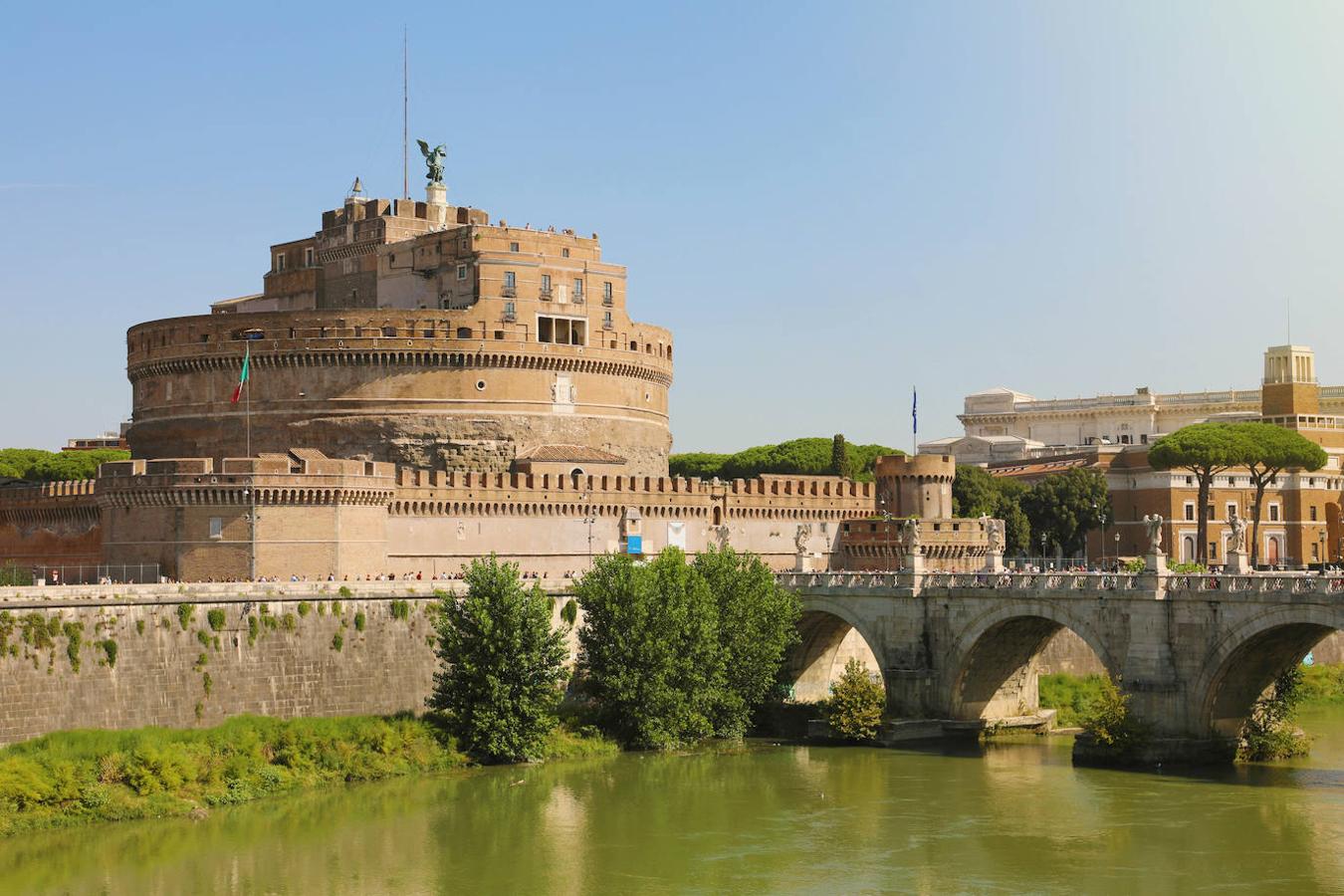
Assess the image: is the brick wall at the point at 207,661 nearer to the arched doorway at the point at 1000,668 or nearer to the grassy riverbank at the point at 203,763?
the grassy riverbank at the point at 203,763

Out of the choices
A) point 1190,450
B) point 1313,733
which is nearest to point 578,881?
point 1313,733

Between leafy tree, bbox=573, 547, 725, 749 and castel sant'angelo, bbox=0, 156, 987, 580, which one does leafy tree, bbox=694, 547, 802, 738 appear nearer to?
leafy tree, bbox=573, 547, 725, 749

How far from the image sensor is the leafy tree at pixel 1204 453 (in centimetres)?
8975

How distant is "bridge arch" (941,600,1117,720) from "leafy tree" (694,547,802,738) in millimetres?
4835

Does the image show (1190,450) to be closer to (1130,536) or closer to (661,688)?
(1130,536)

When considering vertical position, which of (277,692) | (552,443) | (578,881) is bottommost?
(578,881)

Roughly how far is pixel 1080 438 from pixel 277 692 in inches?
3460

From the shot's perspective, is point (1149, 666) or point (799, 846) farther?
point (1149, 666)

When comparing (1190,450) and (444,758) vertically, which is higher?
(1190,450)

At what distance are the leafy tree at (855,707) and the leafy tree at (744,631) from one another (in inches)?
73.8

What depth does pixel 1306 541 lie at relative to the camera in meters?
99.8

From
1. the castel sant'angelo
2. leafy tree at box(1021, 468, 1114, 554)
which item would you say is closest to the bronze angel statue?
the castel sant'angelo

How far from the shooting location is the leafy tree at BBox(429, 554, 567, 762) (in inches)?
1874

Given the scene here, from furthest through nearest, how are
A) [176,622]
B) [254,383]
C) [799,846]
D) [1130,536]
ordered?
[1130,536] → [254,383] → [176,622] → [799,846]
